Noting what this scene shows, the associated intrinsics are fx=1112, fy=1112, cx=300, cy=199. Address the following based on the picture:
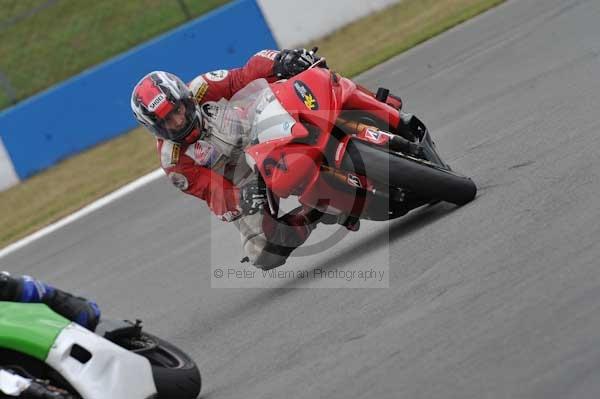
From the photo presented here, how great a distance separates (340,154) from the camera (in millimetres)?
6500

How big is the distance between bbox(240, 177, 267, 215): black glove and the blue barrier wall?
846 cm

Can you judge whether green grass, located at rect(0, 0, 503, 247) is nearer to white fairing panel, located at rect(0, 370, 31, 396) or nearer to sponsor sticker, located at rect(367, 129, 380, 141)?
sponsor sticker, located at rect(367, 129, 380, 141)

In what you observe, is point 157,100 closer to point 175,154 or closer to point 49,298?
point 175,154

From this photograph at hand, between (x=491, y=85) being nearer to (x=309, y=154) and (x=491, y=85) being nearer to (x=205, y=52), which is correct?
(x=309, y=154)

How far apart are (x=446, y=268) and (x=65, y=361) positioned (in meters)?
A: 2.18

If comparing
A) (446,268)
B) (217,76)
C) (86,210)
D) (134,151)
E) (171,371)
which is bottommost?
(134,151)

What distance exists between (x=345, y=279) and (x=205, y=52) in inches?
362

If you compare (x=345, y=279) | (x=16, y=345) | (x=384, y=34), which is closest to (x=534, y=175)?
(x=345, y=279)

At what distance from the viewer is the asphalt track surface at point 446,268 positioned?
462 centimetres

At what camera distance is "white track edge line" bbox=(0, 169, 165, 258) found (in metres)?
12.2

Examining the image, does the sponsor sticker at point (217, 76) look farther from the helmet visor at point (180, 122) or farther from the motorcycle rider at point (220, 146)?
the helmet visor at point (180, 122)

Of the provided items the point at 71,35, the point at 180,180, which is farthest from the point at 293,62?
the point at 71,35

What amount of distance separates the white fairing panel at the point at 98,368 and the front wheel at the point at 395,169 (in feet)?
6.79

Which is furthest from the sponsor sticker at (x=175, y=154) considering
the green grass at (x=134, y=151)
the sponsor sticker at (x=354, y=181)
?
the green grass at (x=134, y=151)
